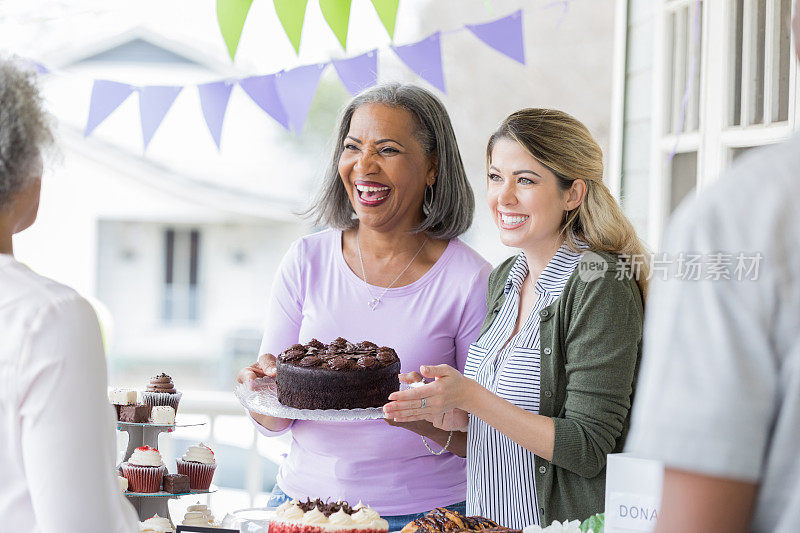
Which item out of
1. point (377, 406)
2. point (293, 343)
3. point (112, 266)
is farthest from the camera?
point (112, 266)

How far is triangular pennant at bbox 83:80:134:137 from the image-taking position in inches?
113

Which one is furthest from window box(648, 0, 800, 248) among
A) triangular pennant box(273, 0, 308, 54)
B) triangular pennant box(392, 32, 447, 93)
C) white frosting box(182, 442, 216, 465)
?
white frosting box(182, 442, 216, 465)

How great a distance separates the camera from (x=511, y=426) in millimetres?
1583

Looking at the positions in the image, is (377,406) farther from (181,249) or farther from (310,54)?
(181,249)

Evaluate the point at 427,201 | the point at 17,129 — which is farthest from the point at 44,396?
the point at 427,201

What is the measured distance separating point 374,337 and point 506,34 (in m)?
1.33

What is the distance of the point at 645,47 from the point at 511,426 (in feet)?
8.42

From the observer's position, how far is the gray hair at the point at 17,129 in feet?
3.17

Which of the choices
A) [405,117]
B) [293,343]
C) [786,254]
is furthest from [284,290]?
[786,254]

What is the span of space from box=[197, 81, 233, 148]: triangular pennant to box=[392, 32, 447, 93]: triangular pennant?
→ 2.03 ft

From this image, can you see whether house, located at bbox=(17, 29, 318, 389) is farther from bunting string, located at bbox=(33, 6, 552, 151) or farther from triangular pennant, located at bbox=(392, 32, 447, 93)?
triangular pennant, located at bbox=(392, 32, 447, 93)

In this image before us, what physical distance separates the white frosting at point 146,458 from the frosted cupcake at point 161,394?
13 centimetres

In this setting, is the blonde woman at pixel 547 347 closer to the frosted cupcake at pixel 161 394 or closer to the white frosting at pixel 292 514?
the white frosting at pixel 292 514

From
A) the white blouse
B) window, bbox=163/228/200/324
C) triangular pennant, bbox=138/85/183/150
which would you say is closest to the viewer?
the white blouse
